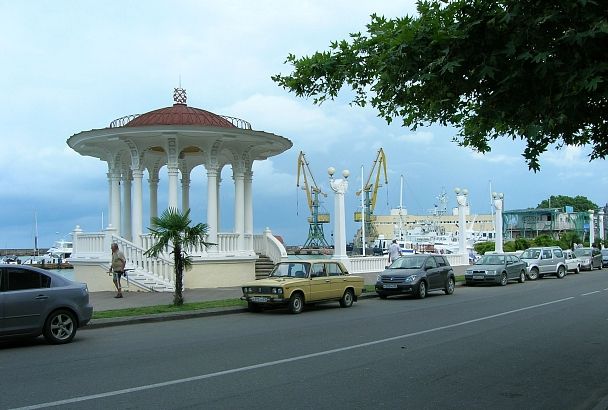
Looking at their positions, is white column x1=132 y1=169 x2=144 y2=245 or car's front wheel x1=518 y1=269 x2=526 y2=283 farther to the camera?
car's front wheel x1=518 y1=269 x2=526 y2=283

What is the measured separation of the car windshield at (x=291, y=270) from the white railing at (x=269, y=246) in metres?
8.59

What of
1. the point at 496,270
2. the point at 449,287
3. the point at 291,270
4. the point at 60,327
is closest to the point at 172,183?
the point at 291,270

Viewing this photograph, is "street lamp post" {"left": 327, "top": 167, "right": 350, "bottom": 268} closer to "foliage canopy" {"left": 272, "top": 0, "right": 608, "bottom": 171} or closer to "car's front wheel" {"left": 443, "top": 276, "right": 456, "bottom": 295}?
"car's front wheel" {"left": 443, "top": 276, "right": 456, "bottom": 295}

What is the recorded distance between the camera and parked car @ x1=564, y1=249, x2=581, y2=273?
1593 inches

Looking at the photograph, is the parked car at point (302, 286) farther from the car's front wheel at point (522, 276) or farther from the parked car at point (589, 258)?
the parked car at point (589, 258)

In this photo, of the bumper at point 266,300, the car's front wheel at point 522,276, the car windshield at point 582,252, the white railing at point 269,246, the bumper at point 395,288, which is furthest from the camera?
the car windshield at point 582,252

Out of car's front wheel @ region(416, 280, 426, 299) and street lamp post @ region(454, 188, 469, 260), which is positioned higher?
street lamp post @ region(454, 188, 469, 260)

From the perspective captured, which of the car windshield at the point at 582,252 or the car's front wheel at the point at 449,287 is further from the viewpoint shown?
the car windshield at the point at 582,252

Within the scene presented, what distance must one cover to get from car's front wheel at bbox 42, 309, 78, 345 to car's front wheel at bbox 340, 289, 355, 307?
31.6 ft

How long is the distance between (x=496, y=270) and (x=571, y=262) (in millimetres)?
13225

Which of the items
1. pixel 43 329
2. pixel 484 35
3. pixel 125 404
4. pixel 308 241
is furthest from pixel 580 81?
pixel 308 241

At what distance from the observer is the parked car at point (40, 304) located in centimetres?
1183

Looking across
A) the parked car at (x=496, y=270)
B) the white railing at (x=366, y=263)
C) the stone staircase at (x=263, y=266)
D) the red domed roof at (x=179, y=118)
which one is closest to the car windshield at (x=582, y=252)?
the parked car at (x=496, y=270)

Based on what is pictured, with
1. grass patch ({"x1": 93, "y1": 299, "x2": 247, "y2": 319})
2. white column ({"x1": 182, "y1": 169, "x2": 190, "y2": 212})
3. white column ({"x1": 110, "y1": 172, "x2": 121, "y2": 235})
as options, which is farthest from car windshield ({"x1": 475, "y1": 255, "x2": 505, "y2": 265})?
white column ({"x1": 110, "y1": 172, "x2": 121, "y2": 235})
